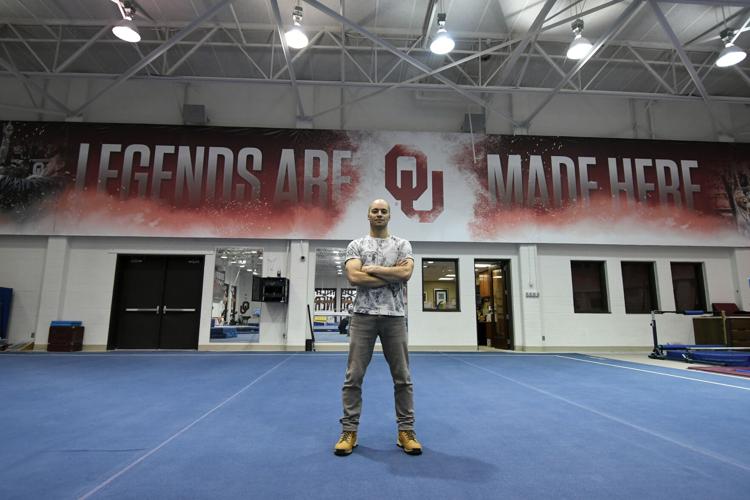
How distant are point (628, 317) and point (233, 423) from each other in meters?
9.83

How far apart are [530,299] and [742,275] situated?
538cm

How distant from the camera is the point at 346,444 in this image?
2.16 meters

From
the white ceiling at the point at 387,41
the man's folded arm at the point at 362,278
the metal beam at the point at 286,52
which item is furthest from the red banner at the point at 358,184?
the man's folded arm at the point at 362,278

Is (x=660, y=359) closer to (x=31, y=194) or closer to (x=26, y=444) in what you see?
(x=26, y=444)

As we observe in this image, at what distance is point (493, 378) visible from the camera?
195 inches

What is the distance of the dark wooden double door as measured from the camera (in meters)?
9.02

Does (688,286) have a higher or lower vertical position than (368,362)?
higher

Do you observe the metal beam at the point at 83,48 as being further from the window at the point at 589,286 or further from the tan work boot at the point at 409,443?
the window at the point at 589,286

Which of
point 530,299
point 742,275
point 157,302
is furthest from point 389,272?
point 742,275

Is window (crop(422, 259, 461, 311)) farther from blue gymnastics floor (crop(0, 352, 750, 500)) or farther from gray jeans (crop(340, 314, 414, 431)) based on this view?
gray jeans (crop(340, 314, 414, 431))

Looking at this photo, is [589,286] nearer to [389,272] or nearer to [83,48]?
[389,272]

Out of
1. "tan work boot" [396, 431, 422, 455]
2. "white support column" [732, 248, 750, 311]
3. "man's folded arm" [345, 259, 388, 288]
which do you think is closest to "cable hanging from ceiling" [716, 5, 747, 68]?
"white support column" [732, 248, 750, 311]

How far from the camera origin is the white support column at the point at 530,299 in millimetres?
9211

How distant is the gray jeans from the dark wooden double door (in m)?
7.92
